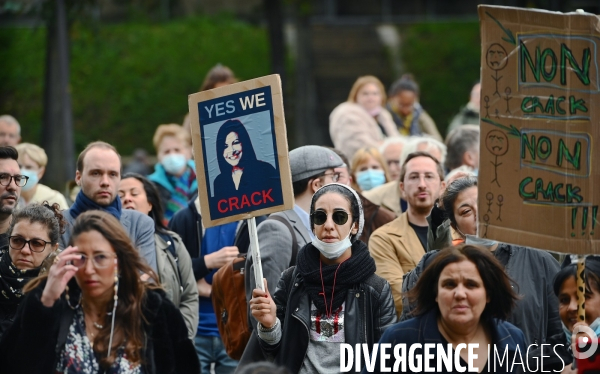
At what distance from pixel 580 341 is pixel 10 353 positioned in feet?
8.81

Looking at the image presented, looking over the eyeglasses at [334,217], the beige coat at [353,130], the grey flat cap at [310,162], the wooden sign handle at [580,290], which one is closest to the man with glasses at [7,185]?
the grey flat cap at [310,162]

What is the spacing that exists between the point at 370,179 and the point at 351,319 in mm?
4022

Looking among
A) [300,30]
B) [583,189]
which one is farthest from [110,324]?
[300,30]

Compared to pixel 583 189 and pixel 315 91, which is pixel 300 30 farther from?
pixel 583 189

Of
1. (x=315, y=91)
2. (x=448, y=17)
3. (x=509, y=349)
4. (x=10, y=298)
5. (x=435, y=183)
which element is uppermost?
(x=448, y=17)

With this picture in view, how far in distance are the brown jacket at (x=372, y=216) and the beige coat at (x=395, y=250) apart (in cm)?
77

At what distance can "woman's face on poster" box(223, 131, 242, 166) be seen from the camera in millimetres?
6391

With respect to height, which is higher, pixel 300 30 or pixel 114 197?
pixel 300 30

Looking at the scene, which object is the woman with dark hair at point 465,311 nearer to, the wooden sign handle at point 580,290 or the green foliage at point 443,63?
the wooden sign handle at point 580,290

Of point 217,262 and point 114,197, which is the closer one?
point 114,197

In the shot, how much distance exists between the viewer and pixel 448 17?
26641 millimetres

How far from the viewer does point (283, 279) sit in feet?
20.6

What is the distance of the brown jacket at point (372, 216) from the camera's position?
833cm

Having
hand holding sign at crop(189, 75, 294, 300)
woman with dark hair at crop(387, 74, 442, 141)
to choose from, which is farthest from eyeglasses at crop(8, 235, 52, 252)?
woman with dark hair at crop(387, 74, 442, 141)
